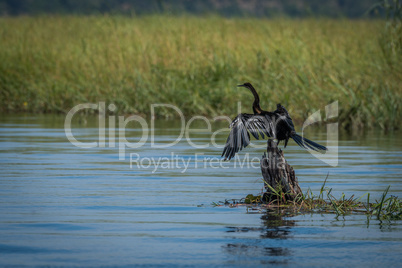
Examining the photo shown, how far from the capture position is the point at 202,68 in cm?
1973

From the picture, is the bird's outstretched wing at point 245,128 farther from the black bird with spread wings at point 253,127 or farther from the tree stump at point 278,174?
the tree stump at point 278,174

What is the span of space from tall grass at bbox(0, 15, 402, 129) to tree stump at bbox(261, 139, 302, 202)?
8221 millimetres

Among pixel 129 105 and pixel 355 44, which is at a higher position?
pixel 355 44

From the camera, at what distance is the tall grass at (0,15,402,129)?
16953mm

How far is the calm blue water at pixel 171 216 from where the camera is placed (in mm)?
6379

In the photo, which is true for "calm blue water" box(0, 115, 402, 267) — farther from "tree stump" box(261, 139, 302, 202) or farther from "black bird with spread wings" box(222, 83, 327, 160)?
"black bird with spread wings" box(222, 83, 327, 160)

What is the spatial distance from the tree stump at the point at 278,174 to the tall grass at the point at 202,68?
8.22m

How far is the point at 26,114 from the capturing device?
2125 centimetres

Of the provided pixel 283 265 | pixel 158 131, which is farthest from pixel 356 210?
pixel 158 131

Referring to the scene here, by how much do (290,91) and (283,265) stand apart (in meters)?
11.7

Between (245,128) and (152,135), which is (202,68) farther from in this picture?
(245,128)

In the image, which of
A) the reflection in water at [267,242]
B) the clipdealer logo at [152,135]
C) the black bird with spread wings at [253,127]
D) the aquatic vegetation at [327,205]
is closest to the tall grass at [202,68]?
the clipdealer logo at [152,135]

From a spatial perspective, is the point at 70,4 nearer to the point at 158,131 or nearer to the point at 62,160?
the point at 158,131

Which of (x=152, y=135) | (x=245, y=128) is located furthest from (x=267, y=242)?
(x=152, y=135)
